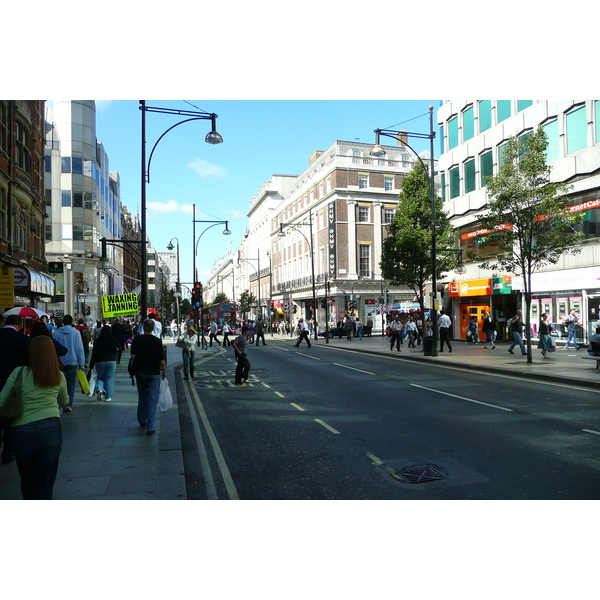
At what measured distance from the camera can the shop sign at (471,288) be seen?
29.9 m

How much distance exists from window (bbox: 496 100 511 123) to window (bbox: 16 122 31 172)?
23.1 metres

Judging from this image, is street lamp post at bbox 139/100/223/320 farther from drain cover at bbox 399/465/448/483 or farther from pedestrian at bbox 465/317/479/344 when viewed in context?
pedestrian at bbox 465/317/479/344

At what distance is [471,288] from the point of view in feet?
103

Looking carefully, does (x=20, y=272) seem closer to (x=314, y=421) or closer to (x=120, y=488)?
(x=314, y=421)

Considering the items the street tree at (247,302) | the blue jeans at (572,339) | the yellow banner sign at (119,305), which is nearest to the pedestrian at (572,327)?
the blue jeans at (572,339)

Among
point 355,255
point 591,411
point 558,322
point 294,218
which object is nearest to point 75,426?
point 591,411

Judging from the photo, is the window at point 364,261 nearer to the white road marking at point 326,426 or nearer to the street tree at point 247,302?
the street tree at point 247,302

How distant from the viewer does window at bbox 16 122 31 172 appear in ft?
75.0

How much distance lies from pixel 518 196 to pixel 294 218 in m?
50.9

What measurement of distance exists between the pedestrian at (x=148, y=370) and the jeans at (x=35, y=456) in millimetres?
4228

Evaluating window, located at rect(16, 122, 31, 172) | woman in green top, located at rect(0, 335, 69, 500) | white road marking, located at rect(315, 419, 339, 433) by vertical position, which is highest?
window, located at rect(16, 122, 31, 172)

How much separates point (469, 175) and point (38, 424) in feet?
101

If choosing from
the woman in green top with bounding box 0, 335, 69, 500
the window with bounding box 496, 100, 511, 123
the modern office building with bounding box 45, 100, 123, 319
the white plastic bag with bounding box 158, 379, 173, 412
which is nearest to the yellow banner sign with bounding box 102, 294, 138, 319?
the white plastic bag with bounding box 158, 379, 173, 412

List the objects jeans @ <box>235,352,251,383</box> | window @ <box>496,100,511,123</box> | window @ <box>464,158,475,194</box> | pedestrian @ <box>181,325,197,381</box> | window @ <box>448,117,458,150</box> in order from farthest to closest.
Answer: window @ <box>448,117,458,150</box>
window @ <box>464,158,475,194</box>
window @ <box>496,100,511,123</box>
pedestrian @ <box>181,325,197,381</box>
jeans @ <box>235,352,251,383</box>
